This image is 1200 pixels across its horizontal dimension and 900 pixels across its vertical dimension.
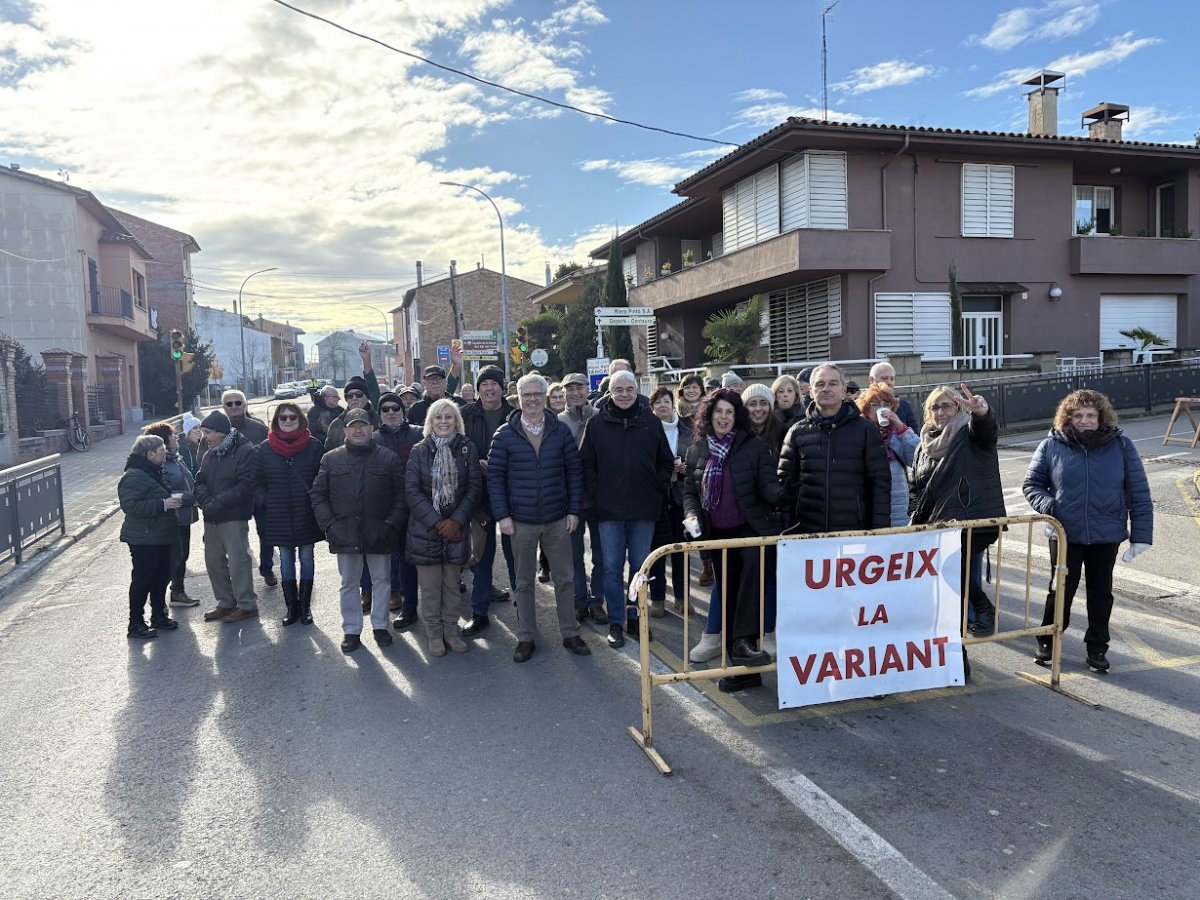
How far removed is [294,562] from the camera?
21.0 ft

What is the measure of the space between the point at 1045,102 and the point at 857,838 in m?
28.8

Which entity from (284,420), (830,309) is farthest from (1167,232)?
(284,420)

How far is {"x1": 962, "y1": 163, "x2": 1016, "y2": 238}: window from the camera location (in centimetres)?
2105

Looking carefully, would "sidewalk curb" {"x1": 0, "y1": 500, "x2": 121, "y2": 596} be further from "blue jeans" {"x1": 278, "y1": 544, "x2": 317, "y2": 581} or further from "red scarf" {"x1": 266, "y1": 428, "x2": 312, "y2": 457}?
"red scarf" {"x1": 266, "y1": 428, "x2": 312, "y2": 457}

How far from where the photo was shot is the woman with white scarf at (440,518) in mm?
5590

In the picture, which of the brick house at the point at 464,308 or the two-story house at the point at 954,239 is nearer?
the two-story house at the point at 954,239

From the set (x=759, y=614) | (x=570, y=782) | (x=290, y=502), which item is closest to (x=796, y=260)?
(x=290, y=502)

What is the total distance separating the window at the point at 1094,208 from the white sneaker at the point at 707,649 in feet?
78.4

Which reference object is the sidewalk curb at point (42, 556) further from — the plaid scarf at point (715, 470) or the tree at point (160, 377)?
the tree at point (160, 377)

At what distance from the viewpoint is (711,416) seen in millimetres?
5066

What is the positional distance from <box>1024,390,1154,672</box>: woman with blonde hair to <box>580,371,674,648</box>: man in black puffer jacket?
2.57 m

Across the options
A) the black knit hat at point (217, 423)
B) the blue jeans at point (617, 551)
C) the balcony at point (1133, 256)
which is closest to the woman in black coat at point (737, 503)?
the blue jeans at point (617, 551)

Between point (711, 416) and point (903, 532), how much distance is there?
4.56 feet

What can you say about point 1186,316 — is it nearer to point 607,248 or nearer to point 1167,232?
point 1167,232
